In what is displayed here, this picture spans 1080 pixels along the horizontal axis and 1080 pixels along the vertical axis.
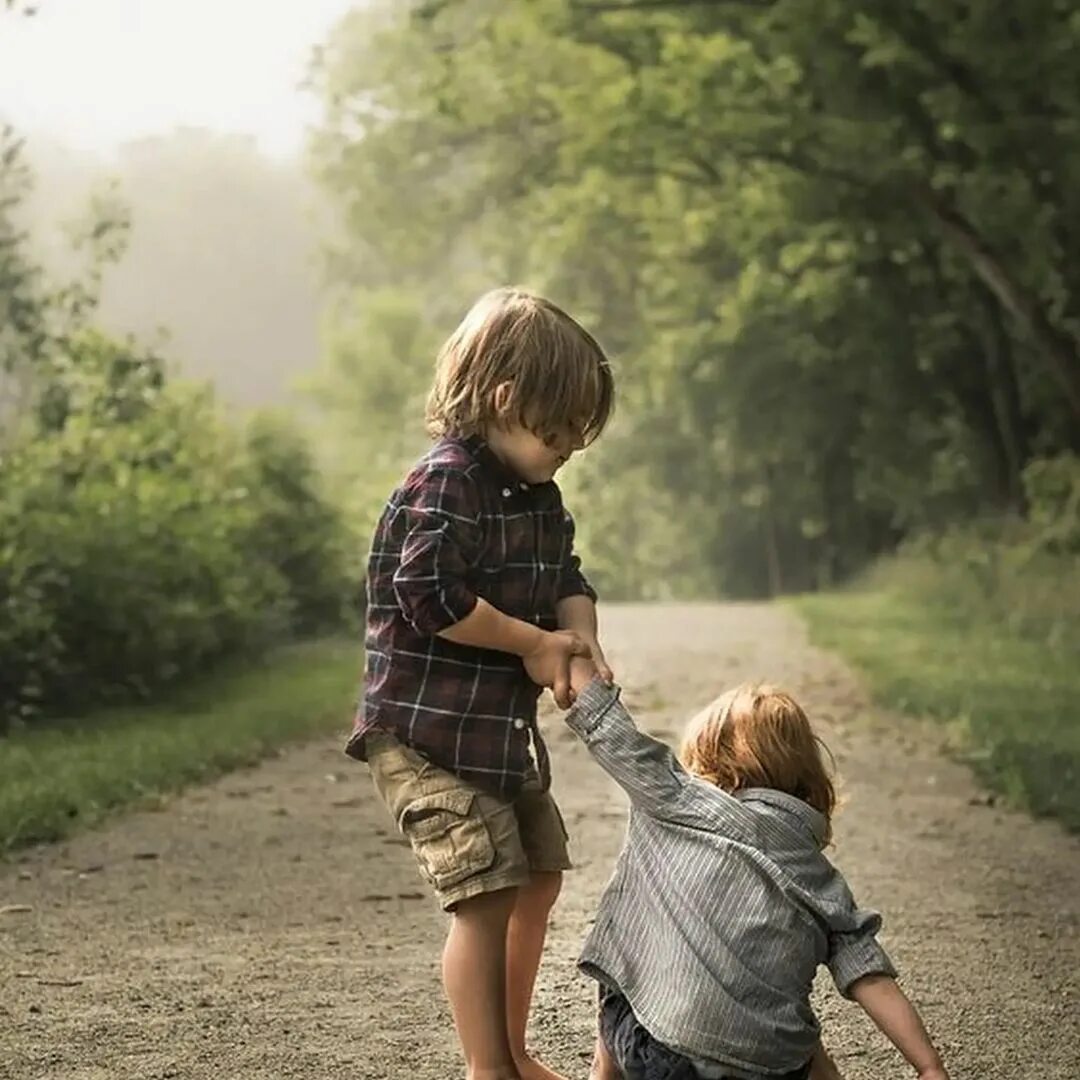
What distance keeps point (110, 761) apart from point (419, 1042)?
5027 mm

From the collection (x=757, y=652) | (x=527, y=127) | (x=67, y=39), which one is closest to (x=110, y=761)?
(x=757, y=652)

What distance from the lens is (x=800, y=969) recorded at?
11.2 feet

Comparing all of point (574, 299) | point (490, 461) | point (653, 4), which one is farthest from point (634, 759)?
point (574, 299)

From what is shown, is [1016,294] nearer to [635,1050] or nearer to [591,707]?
[591,707]

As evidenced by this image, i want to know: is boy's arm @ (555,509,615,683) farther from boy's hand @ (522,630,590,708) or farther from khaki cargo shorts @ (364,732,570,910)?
khaki cargo shorts @ (364,732,570,910)

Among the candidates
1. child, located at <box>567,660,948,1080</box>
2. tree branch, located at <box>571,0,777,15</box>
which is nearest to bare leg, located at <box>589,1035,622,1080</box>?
child, located at <box>567,660,948,1080</box>

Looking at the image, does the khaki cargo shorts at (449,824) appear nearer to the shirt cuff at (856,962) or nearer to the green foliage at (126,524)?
the shirt cuff at (856,962)

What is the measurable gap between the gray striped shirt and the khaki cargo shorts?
0.73ft

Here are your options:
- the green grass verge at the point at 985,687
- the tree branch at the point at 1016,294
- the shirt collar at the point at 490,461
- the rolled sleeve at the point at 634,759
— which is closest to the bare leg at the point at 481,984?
the rolled sleeve at the point at 634,759

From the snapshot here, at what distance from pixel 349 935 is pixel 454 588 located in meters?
2.30

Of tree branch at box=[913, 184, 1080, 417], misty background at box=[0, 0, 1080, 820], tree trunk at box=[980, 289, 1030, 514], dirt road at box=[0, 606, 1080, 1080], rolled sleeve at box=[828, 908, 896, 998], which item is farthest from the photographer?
tree trunk at box=[980, 289, 1030, 514]

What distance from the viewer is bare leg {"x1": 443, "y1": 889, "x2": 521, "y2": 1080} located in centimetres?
361

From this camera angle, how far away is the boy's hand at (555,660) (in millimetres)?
3566

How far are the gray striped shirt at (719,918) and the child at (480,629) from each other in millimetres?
207
